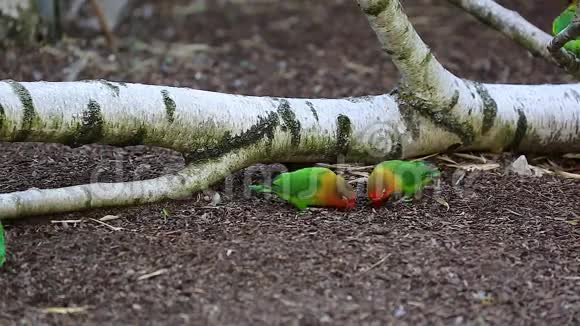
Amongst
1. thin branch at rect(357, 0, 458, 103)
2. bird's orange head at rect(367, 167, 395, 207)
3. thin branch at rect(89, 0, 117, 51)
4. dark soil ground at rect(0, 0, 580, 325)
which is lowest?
dark soil ground at rect(0, 0, 580, 325)

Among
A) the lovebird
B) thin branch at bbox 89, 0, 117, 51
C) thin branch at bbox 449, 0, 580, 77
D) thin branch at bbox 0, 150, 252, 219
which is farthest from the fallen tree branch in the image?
thin branch at bbox 89, 0, 117, 51

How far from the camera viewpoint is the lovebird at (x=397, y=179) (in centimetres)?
258

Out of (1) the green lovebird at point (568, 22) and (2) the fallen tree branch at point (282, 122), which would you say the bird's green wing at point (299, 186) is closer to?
(2) the fallen tree branch at point (282, 122)

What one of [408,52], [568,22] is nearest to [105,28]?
[408,52]

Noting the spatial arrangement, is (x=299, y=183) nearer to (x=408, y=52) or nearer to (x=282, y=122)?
(x=282, y=122)

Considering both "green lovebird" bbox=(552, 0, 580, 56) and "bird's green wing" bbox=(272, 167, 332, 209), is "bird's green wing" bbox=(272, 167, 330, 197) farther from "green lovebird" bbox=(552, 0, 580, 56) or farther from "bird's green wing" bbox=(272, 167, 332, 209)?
"green lovebird" bbox=(552, 0, 580, 56)

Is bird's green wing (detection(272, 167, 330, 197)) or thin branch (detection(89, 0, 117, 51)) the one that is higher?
thin branch (detection(89, 0, 117, 51))

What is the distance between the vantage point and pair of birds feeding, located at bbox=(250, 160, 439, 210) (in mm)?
2527

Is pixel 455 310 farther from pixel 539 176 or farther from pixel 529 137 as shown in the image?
pixel 529 137

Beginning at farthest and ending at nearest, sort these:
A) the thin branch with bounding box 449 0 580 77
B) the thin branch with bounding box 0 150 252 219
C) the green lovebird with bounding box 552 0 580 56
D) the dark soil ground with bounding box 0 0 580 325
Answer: the thin branch with bounding box 449 0 580 77, the green lovebird with bounding box 552 0 580 56, the thin branch with bounding box 0 150 252 219, the dark soil ground with bounding box 0 0 580 325

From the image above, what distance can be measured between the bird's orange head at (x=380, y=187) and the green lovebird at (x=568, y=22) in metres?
0.89

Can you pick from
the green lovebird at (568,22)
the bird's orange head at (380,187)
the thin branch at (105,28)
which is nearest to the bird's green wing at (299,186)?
the bird's orange head at (380,187)

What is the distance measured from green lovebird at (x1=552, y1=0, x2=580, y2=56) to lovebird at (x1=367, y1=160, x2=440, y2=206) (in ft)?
2.48

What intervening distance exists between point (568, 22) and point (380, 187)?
0.96 metres
